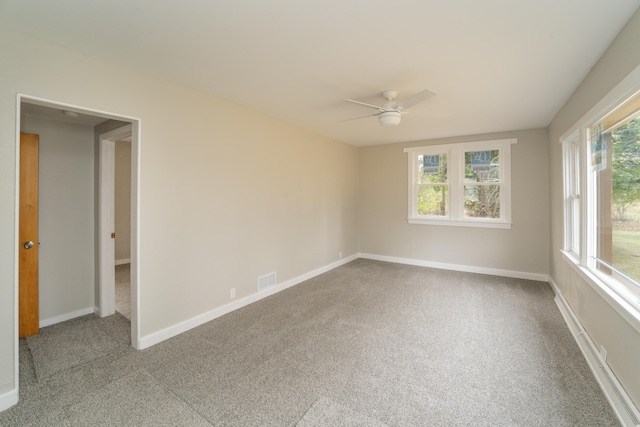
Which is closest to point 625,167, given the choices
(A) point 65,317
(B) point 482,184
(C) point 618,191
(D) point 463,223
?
(C) point 618,191

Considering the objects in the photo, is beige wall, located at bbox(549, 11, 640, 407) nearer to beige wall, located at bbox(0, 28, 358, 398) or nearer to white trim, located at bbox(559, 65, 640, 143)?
white trim, located at bbox(559, 65, 640, 143)

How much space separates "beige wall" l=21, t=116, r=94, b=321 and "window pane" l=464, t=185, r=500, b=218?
19.1ft

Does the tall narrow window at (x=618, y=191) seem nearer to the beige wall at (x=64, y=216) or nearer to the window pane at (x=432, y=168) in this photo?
the window pane at (x=432, y=168)

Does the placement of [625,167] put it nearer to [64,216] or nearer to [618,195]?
[618,195]

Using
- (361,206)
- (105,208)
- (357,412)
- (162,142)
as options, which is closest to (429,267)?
(361,206)

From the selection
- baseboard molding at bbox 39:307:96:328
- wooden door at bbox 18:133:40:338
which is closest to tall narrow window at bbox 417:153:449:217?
baseboard molding at bbox 39:307:96:328

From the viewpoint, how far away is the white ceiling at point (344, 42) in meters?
1.71

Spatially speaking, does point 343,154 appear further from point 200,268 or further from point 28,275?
point 28,275

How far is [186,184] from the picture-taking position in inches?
115

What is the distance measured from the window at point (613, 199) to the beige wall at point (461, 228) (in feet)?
5.59

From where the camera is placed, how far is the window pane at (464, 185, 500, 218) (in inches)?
198

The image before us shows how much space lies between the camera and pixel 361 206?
6379 mm

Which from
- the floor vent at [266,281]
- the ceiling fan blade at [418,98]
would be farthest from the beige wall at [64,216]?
the ceiling fan blade at [418,98]

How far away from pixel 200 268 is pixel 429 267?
14.0ft
